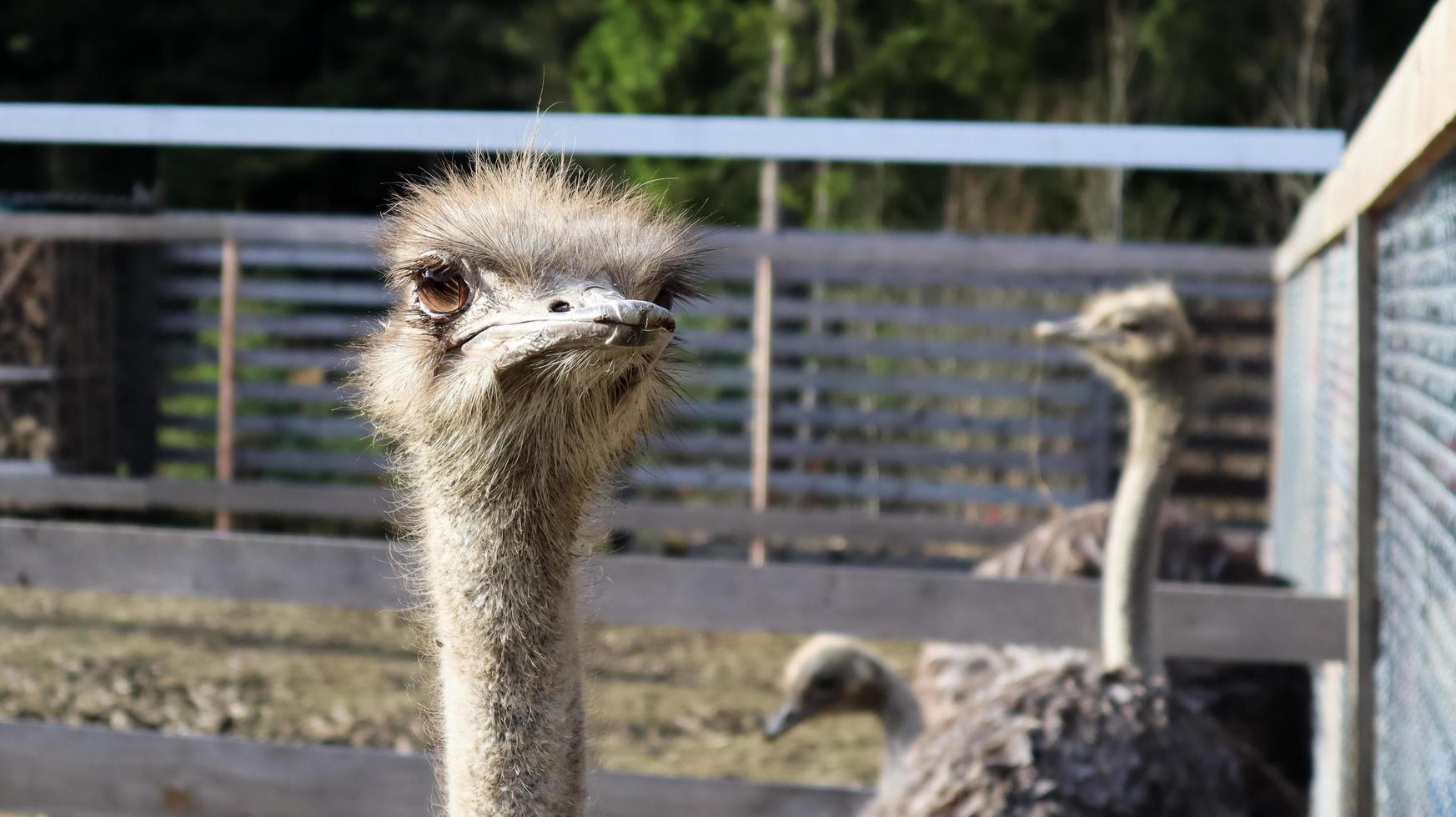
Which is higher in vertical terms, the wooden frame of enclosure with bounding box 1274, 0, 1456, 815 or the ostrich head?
the wooden frame of enclosure with bounding box 1274, 0, 1456, 815

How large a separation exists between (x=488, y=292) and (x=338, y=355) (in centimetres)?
720

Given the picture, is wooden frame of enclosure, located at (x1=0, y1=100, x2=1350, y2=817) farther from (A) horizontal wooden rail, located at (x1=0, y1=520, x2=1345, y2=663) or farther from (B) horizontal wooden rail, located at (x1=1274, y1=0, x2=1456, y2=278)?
(B) horizontal wooden rail, located at (x1=1274, y1=0, x2=1456, y2=278)

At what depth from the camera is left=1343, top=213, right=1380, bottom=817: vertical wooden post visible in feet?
7.87

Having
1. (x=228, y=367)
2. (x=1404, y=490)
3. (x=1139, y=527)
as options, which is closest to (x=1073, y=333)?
(x=1139, y=527)

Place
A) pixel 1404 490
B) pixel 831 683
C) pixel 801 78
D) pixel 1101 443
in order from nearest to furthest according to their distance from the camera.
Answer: pixel 1404 490 < pixel 831 683 < pixel 1101 443 < pixel 801 78

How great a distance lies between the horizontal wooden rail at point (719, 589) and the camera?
3008 millimetres

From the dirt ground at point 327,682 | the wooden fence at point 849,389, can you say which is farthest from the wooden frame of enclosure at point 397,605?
the wooden fence at point 849,389

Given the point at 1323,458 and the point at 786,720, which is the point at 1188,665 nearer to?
the point at 1323,458

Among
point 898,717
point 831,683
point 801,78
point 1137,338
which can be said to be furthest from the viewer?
point 801,78

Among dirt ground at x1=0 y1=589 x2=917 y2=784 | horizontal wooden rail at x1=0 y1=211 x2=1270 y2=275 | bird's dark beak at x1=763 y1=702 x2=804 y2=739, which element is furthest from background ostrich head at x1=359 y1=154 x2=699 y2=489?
horizontal wooden rail at x1=0 y1=211 x2=1270 y2=275

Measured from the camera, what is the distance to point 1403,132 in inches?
75.7

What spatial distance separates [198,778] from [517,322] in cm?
179

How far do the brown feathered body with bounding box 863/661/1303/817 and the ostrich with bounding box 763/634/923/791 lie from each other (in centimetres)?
71

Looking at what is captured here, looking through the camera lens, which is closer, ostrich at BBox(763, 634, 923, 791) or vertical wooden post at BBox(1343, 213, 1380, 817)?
vertical wooden post at BBox(1343, 213, 1380, 817)
